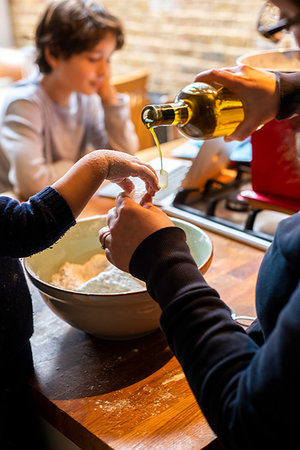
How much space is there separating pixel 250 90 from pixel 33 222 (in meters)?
0.39

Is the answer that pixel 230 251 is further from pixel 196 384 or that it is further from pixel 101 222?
pixel 196 384

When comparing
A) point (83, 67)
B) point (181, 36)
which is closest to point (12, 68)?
point (181, 36)

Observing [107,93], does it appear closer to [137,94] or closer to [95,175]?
[137,94]

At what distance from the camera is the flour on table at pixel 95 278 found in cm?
84

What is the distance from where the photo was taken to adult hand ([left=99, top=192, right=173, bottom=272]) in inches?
24.2

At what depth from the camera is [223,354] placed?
1.69 feet

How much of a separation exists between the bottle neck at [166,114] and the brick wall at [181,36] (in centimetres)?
250

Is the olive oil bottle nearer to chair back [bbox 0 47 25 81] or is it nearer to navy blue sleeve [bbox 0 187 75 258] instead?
navy blue sleeve [bbox 0 187 75 258]

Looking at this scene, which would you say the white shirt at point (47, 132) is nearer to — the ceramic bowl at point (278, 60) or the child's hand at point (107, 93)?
the child's hand at point (107, 93)

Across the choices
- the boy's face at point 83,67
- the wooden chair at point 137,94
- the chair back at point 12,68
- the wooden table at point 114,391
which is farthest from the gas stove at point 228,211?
the chair back at point 12,68

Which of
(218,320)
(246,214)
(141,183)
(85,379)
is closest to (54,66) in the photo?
(246,214)

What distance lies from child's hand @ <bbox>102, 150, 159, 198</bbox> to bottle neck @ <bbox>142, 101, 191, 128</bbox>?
0.07m

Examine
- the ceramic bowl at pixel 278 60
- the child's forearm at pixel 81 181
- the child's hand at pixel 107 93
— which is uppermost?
the ceramic bowl at pixel 278 60

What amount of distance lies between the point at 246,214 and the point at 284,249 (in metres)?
0.85
